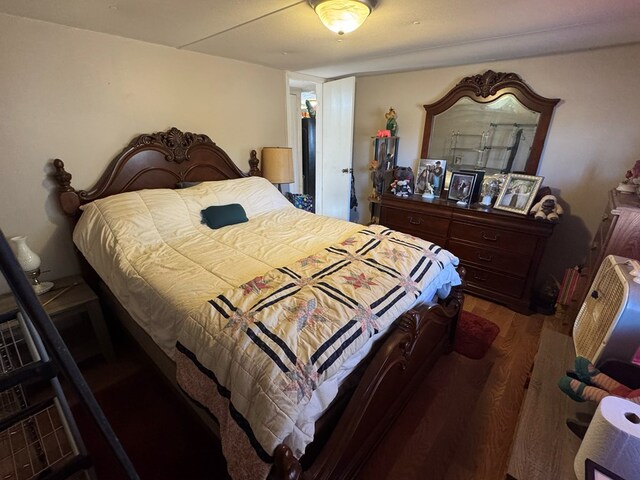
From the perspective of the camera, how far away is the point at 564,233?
8.39 ft

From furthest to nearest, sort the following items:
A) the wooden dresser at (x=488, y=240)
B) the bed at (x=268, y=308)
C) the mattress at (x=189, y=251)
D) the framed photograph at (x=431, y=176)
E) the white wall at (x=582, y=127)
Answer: the framed photograph at (x=431, y=176)
the wooden dresser at (x=488, y=240)
the white wall at (x=582, y=127)
the mattress at (x=189, y=251)
the bed at (x=268, y=308)

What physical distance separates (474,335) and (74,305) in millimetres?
2698

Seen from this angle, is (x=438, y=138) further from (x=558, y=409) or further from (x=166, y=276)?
(x=166, y=276)

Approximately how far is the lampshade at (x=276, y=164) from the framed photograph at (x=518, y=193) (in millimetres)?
2013

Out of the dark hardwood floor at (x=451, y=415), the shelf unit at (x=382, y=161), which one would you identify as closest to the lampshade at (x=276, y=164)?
the shelf unit at (x=382, y=161)

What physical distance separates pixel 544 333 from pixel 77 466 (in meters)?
1.95

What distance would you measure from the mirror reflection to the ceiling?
0.41 metres

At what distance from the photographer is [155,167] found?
7.63ft

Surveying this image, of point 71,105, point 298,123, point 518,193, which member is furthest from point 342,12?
→ point 298,123

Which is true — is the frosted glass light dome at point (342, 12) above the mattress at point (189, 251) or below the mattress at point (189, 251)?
above

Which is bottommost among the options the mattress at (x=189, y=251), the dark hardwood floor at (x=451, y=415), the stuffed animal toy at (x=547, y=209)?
the dark hardwood floor at (x=451, y=415)

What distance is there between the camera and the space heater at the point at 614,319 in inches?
40.3

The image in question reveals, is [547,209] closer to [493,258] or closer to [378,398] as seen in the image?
[493,258]

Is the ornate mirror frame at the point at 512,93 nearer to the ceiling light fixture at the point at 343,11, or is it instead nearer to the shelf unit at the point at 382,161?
the shelf unit at the point at 382,161
